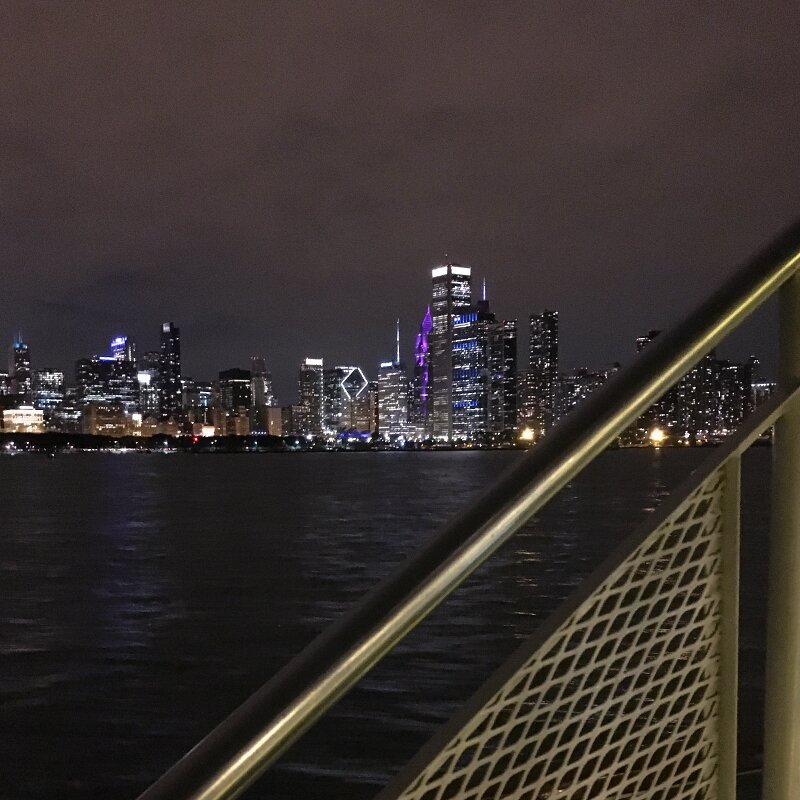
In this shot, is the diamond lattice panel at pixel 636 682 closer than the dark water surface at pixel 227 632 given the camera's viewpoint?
Yes

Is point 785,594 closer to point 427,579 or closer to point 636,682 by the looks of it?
point 636,682

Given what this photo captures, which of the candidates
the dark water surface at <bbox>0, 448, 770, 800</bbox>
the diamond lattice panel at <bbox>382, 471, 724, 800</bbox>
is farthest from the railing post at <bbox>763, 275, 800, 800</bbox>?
the dark water surface at <bbox>0, 448, 770, 800</bbox>

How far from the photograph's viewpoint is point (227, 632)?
49.8 ft

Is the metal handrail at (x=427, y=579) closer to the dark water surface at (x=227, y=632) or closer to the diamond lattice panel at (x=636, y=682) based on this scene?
the diamond lattice panel at (x=636, y=682)

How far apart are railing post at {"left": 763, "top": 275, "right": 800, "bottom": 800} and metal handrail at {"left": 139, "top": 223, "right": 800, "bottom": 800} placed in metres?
0.15

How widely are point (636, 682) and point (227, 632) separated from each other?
14504mm

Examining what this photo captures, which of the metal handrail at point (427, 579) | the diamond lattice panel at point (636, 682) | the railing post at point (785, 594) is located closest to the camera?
the metal handrail at point (427, 579)

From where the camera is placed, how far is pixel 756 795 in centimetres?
580

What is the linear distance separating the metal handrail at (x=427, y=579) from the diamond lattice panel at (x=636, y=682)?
0.54 ft

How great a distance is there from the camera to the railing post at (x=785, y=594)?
4.53ft

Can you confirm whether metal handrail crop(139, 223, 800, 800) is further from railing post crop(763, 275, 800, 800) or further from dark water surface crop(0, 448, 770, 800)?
dark water surface crop(0, 448, 770, 800)

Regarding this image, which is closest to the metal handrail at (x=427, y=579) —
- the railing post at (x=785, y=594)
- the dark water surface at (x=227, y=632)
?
the railing post at (x=785, y=594)

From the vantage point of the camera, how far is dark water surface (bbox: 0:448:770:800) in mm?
9102

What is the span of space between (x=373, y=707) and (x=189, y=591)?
10.2m
